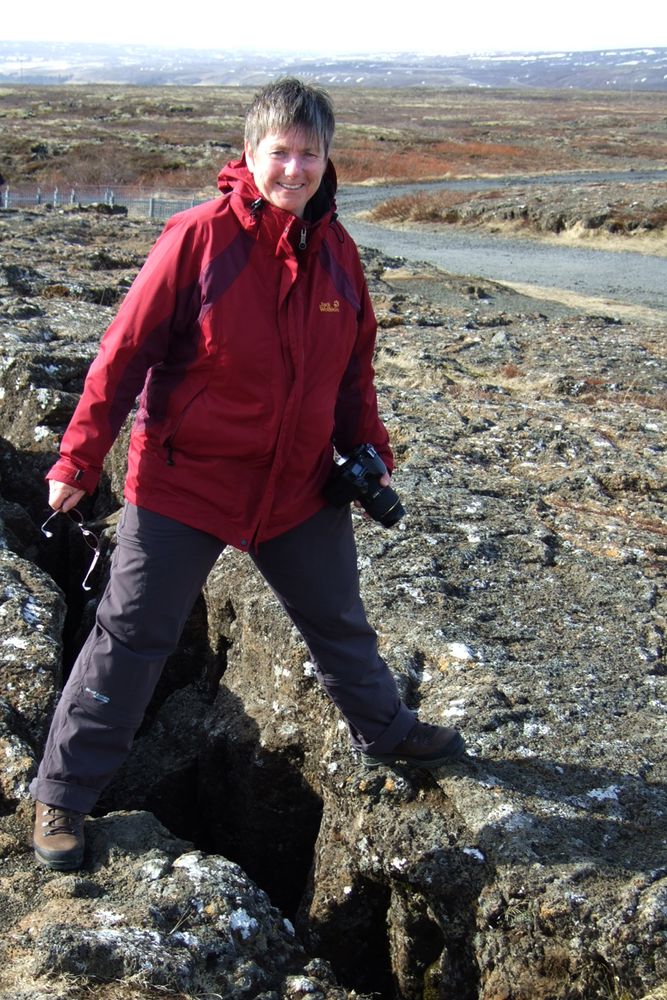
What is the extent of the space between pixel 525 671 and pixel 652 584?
1125 millimetres

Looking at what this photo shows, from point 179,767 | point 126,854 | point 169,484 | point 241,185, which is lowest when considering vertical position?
point 179,767

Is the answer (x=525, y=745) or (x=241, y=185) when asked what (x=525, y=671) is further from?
(x=241, y=185)

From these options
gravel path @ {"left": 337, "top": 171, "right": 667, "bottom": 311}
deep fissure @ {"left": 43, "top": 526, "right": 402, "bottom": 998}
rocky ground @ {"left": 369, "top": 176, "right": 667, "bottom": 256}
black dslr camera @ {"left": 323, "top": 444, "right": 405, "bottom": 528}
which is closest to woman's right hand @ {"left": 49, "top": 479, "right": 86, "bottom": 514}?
black dslr camera @ {"left": 323, "top": 444, "right": 405, "bottom": 528}

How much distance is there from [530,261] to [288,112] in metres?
21.1

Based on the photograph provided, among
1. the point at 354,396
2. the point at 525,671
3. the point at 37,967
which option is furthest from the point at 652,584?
the point at 37,967

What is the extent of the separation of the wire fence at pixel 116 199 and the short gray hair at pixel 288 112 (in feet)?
77.5

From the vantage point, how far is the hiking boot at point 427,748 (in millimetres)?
3406

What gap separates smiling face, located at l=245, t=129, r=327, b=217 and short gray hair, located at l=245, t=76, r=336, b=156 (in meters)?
0.02

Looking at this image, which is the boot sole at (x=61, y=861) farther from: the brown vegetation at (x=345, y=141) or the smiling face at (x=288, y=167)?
the brown vegetation at (x=345, y=141)

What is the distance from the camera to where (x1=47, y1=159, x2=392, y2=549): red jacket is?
2902 millimetres

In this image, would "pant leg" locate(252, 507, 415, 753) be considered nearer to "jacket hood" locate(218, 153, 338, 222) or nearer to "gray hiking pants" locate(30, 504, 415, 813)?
"gray hiking pants" locate(30, 504, 415, 813)

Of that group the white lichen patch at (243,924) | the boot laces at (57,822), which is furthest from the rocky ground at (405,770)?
the boot laces at (57,822)

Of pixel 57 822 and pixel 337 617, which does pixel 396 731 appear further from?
pixel 57 822

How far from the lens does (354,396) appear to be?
347cm
